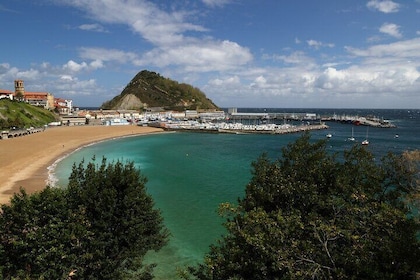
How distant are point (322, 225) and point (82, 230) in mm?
10525

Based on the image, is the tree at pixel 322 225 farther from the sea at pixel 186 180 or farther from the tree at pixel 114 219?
the tree at pixel 114 219

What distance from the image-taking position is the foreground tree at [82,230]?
13398 millimetres

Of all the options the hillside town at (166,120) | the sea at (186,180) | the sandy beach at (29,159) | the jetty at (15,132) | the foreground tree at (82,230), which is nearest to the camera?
the foreground tree at (82,230)

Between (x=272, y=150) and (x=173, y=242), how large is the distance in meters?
51.6

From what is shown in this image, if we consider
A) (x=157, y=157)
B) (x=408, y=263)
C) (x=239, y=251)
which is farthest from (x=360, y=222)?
(x=157, y=157)

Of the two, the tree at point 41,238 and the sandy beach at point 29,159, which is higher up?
the tree at point 41,238

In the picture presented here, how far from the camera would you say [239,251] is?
431 inches

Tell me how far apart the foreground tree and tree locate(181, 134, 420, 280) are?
14.8ft

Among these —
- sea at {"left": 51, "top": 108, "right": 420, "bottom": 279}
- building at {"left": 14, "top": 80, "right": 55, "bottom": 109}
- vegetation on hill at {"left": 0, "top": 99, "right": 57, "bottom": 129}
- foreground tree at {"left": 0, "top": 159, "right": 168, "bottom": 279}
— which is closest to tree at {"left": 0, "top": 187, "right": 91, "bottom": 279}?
foreground tree at {"left": 0, "top": 159, "right": 168, "bottom": 279}

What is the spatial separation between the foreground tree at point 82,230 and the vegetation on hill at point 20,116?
277 feet

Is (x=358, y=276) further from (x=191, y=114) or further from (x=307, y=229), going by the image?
(x=191, y=114)

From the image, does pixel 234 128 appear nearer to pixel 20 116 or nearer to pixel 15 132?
pixel 15 132

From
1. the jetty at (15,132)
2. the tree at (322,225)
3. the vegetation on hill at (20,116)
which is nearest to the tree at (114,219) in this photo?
the tree at (322,225)

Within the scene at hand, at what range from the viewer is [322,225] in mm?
10086
